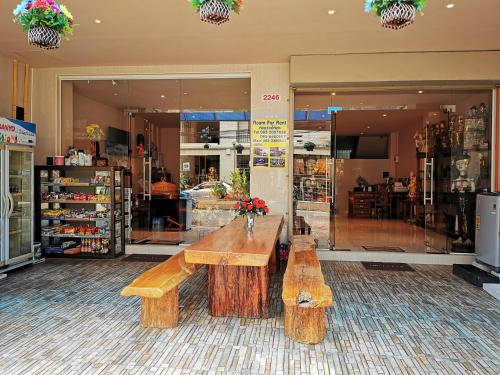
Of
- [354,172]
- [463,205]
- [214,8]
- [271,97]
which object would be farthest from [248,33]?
[354,172]

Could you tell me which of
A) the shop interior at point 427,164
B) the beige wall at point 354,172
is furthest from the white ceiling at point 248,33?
the beige wall at point 354,172

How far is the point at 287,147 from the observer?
6.54 metres

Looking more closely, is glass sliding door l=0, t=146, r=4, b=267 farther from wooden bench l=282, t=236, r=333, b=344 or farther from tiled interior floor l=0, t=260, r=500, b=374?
wooden bench l=282, t=236, r=333, b=344

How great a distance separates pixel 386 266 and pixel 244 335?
351 centimetres

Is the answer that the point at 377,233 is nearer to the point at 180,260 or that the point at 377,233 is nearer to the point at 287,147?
the point at 287,147

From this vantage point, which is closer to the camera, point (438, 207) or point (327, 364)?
point (327, 364)

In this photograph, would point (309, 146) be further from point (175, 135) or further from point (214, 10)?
point (214, 10)

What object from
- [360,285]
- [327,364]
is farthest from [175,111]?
[327,364]

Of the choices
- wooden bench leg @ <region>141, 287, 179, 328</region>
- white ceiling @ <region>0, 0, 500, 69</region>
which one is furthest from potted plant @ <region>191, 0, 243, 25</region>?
wooden bench leg @ <region>141, 287, 179, 328</region>

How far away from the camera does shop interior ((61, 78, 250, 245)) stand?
6961mm

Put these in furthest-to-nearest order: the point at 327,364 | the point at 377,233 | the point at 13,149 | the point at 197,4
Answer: the point at 377,233 → the point at 13,149 → the point at 197,4 → the point at 327,364

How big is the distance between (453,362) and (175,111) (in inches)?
231

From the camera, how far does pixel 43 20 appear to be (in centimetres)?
332

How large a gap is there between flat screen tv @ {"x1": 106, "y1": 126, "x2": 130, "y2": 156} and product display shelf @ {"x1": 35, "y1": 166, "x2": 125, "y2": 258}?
90cm
